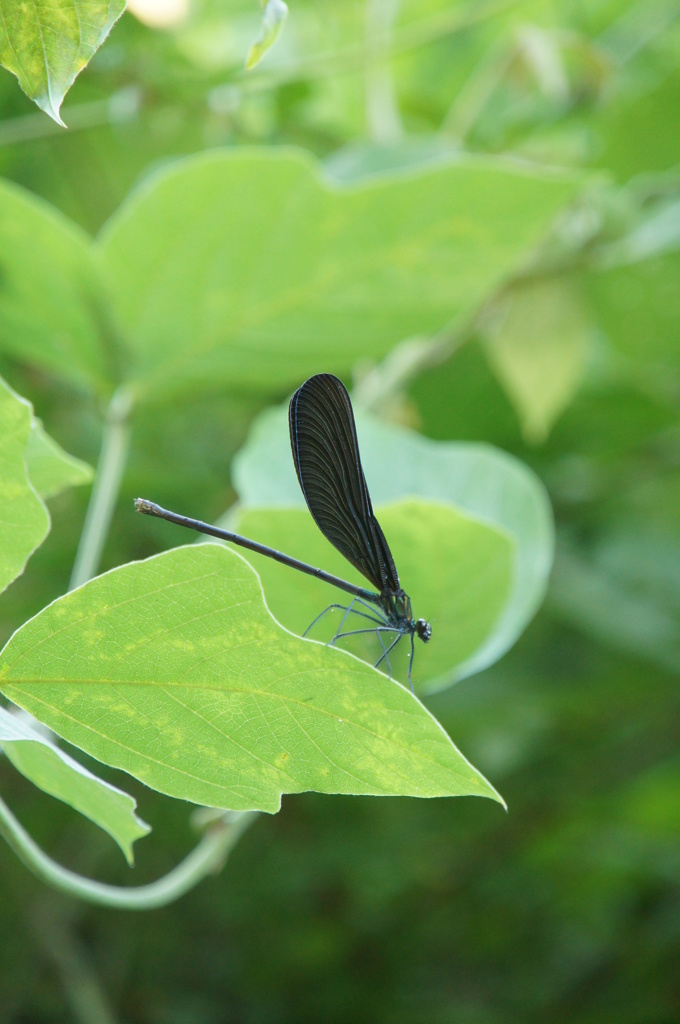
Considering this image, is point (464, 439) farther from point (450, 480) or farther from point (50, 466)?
point (50, 466)

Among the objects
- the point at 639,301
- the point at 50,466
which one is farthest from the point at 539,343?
the point at 50,466

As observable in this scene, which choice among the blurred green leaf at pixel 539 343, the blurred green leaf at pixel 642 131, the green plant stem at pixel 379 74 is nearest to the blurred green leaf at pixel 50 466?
the blurred green leaf at pixel 539 343

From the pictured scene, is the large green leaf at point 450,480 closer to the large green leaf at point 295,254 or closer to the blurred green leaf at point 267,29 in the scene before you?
the large green leaf at point 295,254

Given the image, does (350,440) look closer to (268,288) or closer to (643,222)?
(268,288)

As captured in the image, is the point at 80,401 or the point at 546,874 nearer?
the point at 80,401

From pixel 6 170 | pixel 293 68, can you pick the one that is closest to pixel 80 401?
pixel 6 170
